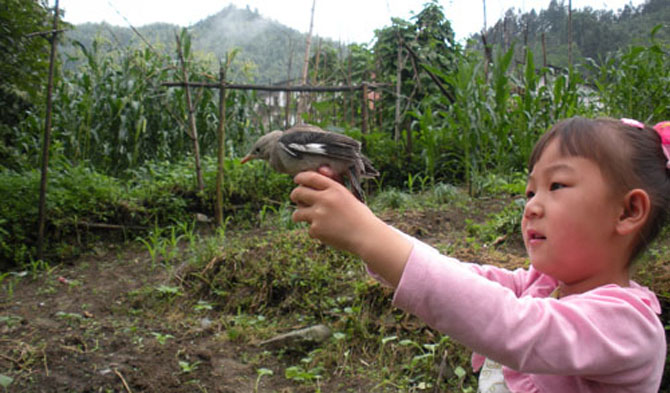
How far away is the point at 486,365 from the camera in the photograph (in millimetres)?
1823

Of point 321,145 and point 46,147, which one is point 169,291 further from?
point 321,145

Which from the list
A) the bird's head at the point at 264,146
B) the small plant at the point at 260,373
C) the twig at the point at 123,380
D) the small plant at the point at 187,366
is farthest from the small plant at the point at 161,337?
the bird's head at the point at 264,146

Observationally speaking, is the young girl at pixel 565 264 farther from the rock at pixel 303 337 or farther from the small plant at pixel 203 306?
the small plant at pixel 203 306

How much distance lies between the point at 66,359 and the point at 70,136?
5.55 m

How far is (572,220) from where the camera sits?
49.7 inches

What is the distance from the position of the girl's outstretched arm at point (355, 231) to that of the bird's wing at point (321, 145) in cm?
25

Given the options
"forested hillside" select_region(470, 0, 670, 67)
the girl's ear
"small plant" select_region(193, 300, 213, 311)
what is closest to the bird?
the girl's ear

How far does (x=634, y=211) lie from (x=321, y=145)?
0.82m

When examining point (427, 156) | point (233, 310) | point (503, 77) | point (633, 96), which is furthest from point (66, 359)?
point (633, 96)

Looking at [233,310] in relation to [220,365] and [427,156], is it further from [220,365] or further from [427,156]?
[427,156]

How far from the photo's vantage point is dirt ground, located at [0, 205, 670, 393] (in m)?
2.98

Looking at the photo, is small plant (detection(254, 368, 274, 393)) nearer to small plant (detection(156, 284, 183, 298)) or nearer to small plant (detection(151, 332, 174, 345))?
small plant (detection(151, 332, 174, 345))

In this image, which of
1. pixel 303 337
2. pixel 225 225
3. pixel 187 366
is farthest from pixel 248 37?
pixel 187 366

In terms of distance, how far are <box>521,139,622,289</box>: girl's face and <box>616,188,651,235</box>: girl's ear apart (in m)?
0.02
